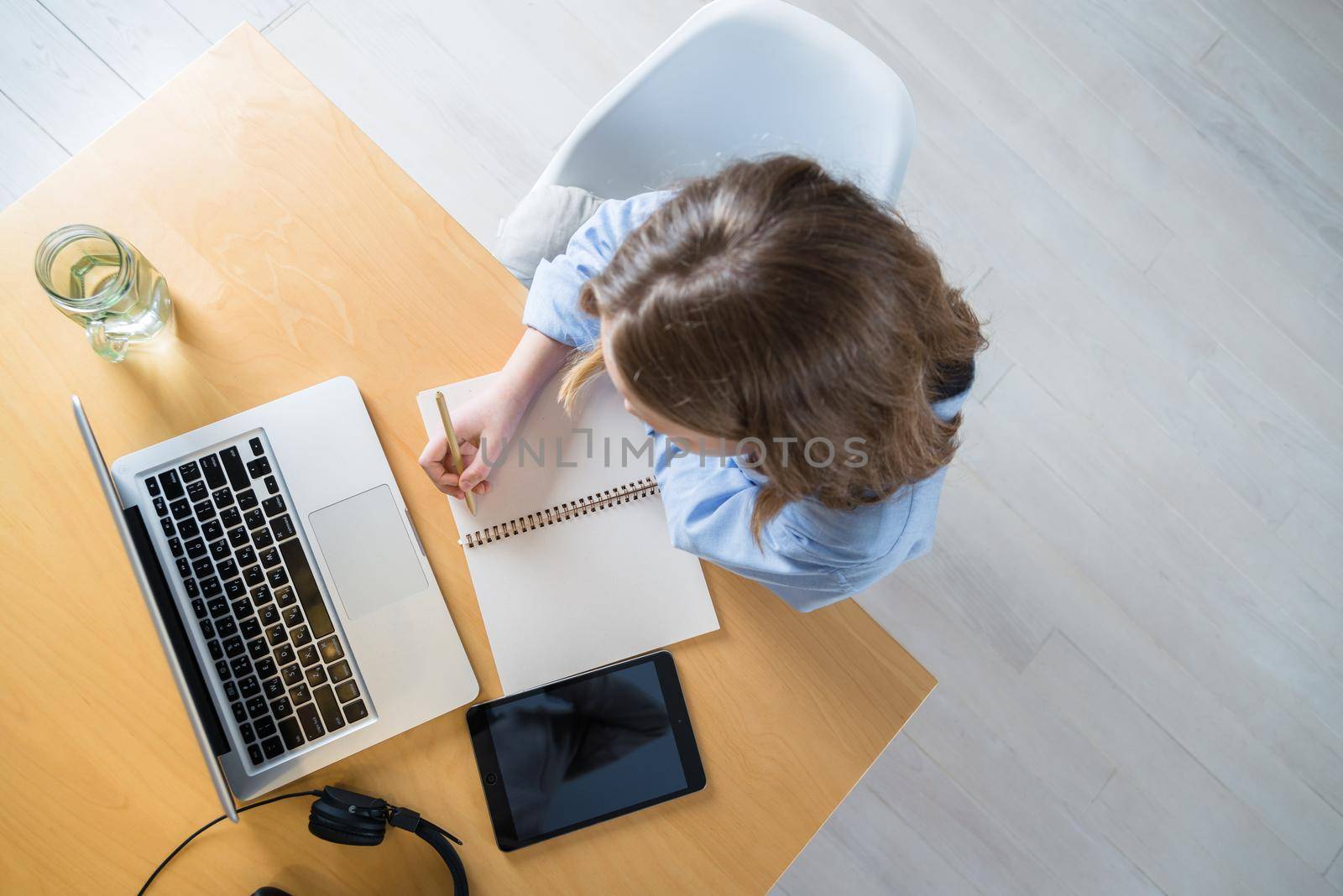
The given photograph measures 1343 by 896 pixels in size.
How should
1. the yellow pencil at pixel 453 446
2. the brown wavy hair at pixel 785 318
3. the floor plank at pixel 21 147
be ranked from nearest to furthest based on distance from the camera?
1. the brown wavy hair at pixel 785 318
2. the yellow pencil at pixel 453 446
3. the floor plank at pixel 21 147

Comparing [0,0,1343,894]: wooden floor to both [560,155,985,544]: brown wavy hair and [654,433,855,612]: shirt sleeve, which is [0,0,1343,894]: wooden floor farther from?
[560,155,985,544]: brown wavy hair

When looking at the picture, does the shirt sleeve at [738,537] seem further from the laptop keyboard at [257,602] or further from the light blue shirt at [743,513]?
the laptop keyboard at [257,602]

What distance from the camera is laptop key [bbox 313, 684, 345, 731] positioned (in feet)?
2.34

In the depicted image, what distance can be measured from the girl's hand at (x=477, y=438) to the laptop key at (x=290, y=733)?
0.25 m

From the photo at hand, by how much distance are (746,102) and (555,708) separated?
0.63m

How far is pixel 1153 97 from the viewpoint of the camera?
4.99ft

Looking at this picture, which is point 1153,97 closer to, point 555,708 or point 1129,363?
point 1129,363

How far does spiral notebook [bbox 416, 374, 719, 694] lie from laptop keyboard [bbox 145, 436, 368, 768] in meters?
0.14

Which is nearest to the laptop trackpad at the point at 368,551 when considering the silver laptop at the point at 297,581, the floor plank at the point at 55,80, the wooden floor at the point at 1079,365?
the silver laptop at the point at 297,581

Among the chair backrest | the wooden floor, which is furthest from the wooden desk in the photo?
the wooden floor

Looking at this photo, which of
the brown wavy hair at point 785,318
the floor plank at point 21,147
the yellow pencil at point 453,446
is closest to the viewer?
the brown wavy hair at point 785,318

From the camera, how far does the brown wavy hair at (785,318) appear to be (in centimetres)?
49

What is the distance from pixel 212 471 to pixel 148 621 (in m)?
0.15

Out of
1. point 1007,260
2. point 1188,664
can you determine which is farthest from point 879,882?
point 1007,260
